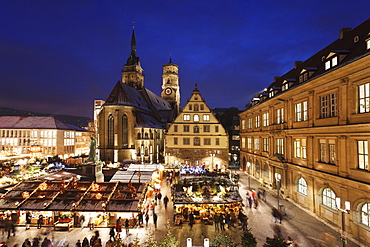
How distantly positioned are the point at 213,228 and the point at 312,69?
1760cm

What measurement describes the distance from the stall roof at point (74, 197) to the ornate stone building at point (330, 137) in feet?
43.2

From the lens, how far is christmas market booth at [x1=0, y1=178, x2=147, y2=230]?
15.9 metres

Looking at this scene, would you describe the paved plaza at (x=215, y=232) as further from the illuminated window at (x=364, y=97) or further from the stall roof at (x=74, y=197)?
the illuminated window at (x=364, y=97)

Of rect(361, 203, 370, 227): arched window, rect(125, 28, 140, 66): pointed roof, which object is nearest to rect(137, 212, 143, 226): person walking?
rect(361, 203, 370, 227): arched window

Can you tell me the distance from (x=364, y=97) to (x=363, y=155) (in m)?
3.83

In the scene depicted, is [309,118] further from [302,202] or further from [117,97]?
[117,97]

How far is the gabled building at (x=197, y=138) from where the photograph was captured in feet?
132

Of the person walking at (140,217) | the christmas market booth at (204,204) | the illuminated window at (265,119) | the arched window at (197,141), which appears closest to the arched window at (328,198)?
the christmas market booth at (204,204)

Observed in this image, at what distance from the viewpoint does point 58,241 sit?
574 inches

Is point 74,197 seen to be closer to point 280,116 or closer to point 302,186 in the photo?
point 302,186

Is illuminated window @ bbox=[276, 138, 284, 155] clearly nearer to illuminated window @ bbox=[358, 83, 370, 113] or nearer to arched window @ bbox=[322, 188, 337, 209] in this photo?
arched window @ bbox=[322, 188, 337, 209]

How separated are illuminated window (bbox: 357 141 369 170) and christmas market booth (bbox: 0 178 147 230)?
15646mm

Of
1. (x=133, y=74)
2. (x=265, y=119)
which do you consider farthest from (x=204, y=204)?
(x=133, y=74)

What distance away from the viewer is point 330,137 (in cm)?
1703
